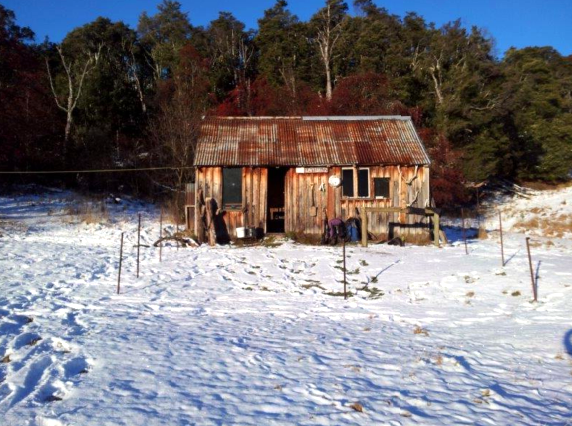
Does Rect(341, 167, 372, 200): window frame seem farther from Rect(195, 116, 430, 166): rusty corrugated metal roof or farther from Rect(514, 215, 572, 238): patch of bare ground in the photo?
Rect(514, 215, 572, 238): patch of bare ground

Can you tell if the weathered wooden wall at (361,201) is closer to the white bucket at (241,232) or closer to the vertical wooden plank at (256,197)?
the vertical wooden plank at (256,197)

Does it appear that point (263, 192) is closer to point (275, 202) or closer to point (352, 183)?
point (352, 183)

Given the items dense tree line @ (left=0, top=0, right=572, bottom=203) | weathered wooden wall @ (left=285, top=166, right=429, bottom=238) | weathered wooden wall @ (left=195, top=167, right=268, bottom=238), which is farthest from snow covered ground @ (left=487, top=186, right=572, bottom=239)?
weathered wooden wall @ (left=195, top=167, right=268, bottom=238)

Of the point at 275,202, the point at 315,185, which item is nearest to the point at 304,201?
the point at 315,185

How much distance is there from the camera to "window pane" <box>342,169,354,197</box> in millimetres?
18453

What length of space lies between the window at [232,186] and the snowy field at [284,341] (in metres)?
4.58

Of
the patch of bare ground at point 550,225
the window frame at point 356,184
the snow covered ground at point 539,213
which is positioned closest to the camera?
the window frame at point 356,184

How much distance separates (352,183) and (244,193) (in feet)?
13.9

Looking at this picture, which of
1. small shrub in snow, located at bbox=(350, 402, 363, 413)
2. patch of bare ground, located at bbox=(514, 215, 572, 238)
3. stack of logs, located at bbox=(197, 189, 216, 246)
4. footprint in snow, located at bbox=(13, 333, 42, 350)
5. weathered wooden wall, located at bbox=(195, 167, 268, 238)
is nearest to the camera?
small shrub in snow, located at bbox=(350, 402, 363, 413)

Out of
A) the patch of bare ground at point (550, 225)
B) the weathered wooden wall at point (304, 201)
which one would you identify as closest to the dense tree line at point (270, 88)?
the patch of bare ground at point (550, 225)

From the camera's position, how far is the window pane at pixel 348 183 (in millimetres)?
18453

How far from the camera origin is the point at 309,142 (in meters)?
19.5

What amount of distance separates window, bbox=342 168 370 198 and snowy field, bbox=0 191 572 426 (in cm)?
484

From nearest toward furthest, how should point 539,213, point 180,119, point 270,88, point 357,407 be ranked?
point 357,407
point 180,119
point 539,213
point 270,88
